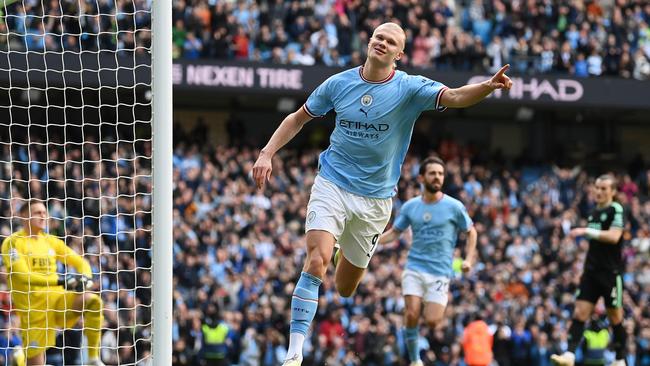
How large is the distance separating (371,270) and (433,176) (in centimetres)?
917

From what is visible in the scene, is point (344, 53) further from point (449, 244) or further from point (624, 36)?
point (449, 244)

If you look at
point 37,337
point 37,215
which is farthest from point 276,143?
point 37,337

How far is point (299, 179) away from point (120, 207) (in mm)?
5066

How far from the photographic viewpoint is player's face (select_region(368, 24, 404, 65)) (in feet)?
29.3

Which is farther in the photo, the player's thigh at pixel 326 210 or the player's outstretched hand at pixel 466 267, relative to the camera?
the player's outstretched hand at pixel 466 267

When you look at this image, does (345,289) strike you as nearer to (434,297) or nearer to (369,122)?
(369,122)

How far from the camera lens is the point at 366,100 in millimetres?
9156

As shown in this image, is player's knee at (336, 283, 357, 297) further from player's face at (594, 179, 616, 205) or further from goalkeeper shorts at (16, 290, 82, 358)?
player's face at (594, 179, 616, 205)

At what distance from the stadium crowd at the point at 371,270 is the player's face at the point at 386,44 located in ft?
34.7

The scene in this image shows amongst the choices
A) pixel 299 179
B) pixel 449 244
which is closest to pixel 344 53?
pixel 299 179

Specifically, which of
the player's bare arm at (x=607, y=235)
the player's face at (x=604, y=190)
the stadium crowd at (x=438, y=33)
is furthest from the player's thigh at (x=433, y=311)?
the stadium crowd at (x=438, y=33)

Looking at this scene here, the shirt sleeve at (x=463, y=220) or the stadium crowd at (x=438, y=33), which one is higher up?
the stadium crowd at (x=438, y=33)

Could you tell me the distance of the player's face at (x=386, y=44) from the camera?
29.3ft

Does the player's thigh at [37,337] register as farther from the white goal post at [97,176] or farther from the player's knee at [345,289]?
the player's knee at [345,289]
